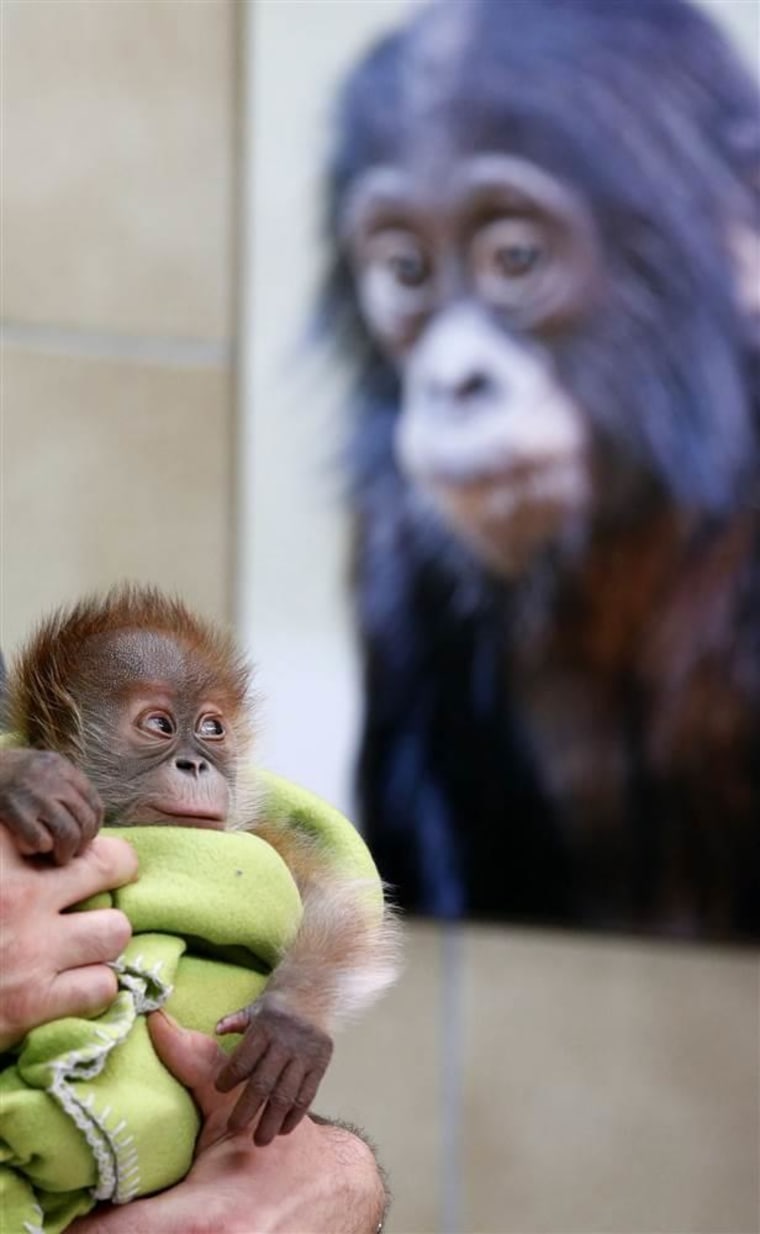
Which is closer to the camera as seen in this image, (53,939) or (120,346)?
(53,939)

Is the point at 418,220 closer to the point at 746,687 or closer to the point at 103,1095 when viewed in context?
the point at 746,687

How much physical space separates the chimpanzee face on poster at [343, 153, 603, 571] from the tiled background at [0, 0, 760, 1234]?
0.10 m

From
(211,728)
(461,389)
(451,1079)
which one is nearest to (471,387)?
(461,389)

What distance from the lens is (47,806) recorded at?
669mm

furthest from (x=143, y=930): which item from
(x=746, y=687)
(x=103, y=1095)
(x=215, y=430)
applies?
(x=215, y=430)

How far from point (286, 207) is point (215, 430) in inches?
9.5

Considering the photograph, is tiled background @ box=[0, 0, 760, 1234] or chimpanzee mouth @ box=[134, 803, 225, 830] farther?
tiled background @ box=[0, 0, 760, 1234]

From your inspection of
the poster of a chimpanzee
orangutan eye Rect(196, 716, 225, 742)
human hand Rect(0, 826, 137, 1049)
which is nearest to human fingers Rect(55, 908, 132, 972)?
human hand Rect(0, 826, 137, 1049)

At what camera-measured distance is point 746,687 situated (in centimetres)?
167

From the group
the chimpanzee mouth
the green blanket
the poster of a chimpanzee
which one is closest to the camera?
the green blanket

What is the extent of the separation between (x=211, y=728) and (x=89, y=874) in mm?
124

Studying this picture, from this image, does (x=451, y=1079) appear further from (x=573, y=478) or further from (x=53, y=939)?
(x=53, y=939)

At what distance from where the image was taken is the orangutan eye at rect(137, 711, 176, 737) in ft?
2.52

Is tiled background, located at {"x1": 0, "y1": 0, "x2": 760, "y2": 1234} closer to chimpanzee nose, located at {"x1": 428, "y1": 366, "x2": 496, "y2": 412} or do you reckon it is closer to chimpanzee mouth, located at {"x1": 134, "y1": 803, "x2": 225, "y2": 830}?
chimpanzee nose, located at {"x1": 428, "y1": 366, "x2": 496, "y2": 412}
